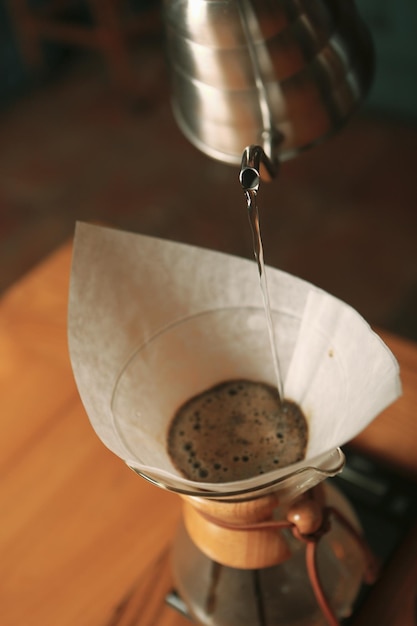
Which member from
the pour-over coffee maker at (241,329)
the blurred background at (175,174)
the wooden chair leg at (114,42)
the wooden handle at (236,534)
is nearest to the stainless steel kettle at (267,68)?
the pour-over coffee maker at (241,329)

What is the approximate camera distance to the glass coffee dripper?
532 millimetres

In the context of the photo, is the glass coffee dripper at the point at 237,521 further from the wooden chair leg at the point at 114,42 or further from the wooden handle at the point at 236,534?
the wooden chair leg at the point at 114,42

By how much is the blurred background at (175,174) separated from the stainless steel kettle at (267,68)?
93 cm

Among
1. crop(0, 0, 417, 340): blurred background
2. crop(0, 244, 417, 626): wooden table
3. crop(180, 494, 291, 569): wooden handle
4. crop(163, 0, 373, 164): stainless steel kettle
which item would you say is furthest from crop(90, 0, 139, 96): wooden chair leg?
crop(180, 494, 291, 569): wooden handle

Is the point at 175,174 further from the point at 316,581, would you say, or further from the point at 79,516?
the point at 316,581

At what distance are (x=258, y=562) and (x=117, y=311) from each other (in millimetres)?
210

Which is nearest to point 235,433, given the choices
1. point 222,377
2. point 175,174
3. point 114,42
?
point 222,377

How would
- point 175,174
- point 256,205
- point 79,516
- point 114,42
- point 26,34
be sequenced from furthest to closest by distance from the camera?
point 26,34 → point 114,42 → point 175,174 → point 79,516 → point 256,205

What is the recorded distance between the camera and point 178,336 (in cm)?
61

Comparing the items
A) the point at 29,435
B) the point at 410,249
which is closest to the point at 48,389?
the point at 29,435

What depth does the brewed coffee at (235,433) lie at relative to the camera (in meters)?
0.54

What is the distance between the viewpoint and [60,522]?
73 cm

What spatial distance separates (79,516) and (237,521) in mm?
257

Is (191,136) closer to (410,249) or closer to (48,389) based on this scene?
(48,389)
